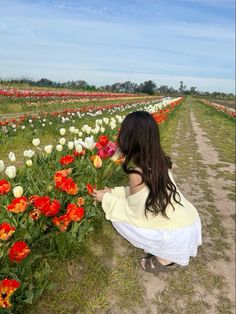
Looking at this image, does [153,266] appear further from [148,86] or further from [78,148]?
[148,86]

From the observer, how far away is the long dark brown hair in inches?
130

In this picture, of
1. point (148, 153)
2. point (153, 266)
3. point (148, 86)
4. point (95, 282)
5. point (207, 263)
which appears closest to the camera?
point (148, 153)

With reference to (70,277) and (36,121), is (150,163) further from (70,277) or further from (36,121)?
(36,121)

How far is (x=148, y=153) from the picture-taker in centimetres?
334

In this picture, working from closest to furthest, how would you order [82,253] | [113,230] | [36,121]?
[82,253]
[113,230]
[36,121]

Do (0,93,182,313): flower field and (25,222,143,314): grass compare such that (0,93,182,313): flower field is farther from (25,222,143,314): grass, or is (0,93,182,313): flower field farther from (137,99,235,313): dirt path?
(137,99,235,313): dirt path

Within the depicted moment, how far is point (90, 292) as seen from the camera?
3.31 metres

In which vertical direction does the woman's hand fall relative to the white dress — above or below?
above

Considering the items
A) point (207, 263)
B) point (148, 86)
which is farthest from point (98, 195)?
point (148, 86)

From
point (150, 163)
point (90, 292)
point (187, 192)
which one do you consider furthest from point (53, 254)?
point (187, 192)

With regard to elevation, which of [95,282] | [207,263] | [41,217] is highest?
[41,217]

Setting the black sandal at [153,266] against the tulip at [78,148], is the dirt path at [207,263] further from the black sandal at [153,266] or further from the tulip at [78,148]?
the tulip at [78,148]

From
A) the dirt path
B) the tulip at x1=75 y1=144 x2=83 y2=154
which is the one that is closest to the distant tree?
Answer: the dirt path

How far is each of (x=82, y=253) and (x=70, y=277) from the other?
1.25 ft
